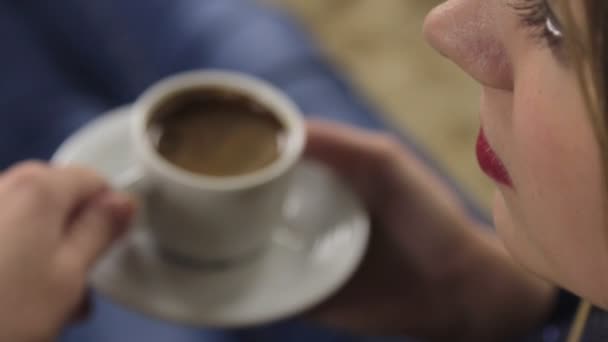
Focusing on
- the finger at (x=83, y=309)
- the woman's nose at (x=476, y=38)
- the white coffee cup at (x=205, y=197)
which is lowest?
the woman's nose at (x=476, y=38)

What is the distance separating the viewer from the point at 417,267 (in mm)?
847

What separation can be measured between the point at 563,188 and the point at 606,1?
90mm

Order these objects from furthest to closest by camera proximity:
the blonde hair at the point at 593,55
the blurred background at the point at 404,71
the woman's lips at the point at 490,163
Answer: the blurred background at the point at 404,71 < the woman's lips at the point at 490,163 < the blonde hair at the point at 593,55

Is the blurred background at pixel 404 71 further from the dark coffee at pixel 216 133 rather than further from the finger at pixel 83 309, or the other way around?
A: the finger at pixel 83 309

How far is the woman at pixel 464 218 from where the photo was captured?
0.35 metres

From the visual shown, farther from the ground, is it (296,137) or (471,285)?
(296,137)

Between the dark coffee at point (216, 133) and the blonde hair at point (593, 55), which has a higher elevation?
the dark coffee at point (216, 133)

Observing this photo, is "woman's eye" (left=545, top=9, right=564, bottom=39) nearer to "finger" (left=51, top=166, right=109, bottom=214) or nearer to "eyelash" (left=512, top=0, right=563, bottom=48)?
"eyelash" (left=512, top=0, right=563, bottom=48)

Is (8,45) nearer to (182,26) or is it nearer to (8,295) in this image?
(182,26)

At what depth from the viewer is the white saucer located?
0.69 m

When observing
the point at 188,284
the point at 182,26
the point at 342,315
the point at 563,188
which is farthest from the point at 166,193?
the point at 182,26

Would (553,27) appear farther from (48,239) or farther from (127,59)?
(127,59)

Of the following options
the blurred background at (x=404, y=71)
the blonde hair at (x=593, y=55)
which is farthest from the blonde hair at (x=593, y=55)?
the blurred background at (x=404, y=71)

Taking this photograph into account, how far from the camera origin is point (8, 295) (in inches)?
22.4
